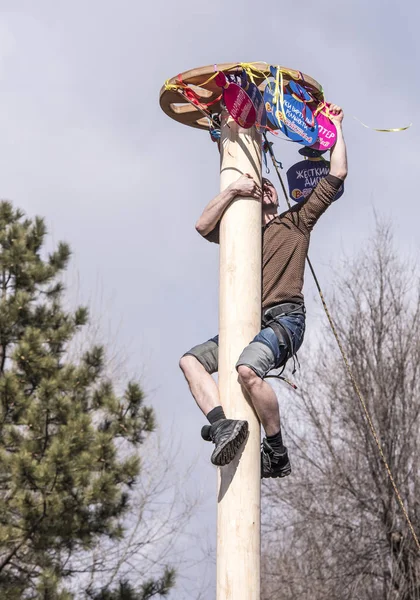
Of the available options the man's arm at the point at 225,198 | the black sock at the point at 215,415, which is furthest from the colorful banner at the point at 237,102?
the black sock at the point at 215,415

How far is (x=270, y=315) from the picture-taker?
4.59m

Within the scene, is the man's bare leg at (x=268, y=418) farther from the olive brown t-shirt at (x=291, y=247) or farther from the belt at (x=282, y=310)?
the olive brown t-shirt at (x=291, y=247)

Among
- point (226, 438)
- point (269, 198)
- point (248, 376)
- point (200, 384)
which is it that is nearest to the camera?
point (226, 438)

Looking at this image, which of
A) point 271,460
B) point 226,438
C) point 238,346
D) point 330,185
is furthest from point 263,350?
point 330,185

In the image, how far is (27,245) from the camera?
1305 centimetres

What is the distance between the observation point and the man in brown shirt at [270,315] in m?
4.22

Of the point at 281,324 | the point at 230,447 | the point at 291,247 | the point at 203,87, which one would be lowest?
the point at 230,447

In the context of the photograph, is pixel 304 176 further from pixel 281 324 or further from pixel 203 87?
pixel 281 324

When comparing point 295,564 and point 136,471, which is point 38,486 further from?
point 295,564

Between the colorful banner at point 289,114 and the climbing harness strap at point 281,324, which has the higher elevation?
the colorful banner at point 289,114

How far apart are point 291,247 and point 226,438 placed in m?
1.10

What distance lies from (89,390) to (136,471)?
1338 mm

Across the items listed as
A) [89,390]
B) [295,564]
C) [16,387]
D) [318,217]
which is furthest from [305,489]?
[318,217]

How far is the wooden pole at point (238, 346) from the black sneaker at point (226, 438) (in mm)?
92
